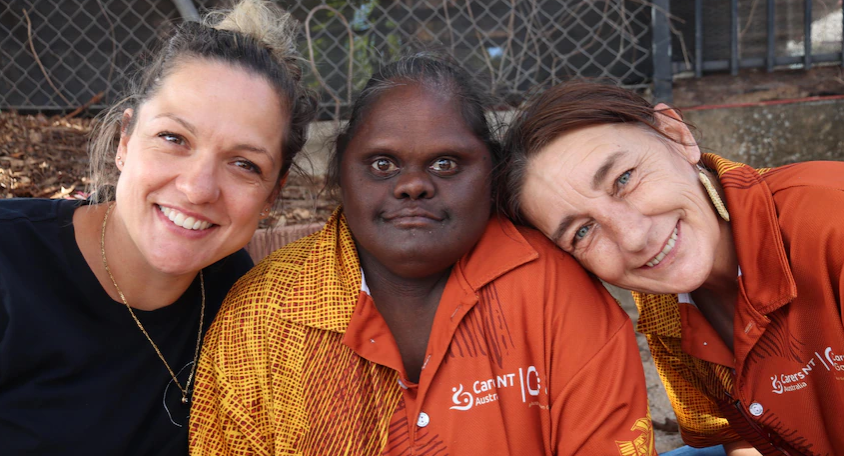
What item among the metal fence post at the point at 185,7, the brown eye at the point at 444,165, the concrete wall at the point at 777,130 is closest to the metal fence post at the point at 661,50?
the concrete wall at the point at 777,130

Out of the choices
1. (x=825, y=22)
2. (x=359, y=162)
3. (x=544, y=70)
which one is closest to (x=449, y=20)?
(x=544, y=70)

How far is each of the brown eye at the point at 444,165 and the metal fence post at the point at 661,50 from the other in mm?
2711

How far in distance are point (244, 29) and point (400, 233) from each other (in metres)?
0.90

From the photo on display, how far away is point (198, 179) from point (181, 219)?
0.14 metres

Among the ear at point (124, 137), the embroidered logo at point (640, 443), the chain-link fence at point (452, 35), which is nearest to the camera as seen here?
the embroidered logo at point (640, 443)

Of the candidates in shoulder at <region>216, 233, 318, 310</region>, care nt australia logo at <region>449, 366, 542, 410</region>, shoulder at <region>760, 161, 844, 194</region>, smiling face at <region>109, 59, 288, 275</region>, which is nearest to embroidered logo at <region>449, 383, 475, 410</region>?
care nt australia logo at <region>449, 366, 542, 410</region>

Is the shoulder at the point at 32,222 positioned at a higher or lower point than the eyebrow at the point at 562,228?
higher

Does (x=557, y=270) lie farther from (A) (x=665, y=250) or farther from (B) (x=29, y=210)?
(B) (x=29, y=210)

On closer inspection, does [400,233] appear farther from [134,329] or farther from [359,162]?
[134,329]

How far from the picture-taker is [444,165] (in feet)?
6.01

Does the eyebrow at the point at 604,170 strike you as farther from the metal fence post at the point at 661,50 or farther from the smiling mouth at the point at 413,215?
the metal fence post at the point at 661,50

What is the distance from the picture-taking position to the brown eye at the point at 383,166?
1.84 meters

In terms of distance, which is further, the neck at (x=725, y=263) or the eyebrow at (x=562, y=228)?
the neck at (x=725, y=263)

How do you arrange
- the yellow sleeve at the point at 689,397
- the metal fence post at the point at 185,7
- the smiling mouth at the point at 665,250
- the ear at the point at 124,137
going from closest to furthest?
1. the smiling mouth at the point at 665,250
2. the ear at the point at 124,137
3. the yellow sleeve at the point at 689,397
4. the metal fence post at the point at 185,7
